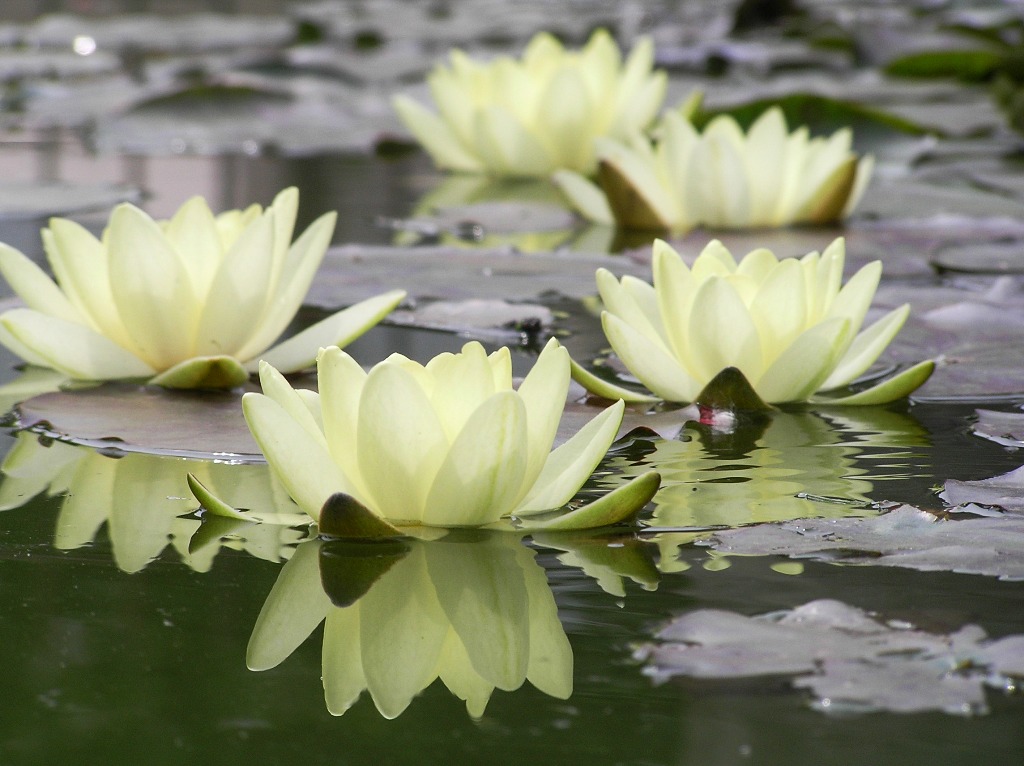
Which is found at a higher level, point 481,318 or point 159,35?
point 159,35

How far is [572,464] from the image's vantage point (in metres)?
1.10

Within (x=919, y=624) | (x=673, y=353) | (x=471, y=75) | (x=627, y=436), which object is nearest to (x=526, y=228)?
(x=471, y=75)

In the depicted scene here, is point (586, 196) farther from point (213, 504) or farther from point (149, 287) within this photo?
point (213, 504)

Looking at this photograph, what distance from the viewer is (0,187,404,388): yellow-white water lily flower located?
1.48 metres

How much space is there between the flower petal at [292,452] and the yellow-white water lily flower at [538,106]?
2244mm

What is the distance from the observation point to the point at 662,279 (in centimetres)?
142

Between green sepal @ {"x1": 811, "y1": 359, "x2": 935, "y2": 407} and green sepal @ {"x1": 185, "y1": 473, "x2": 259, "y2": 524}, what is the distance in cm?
68

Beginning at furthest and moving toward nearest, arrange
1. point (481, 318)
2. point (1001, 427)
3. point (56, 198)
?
point (56, 198), point (481, 318), point (1001, 427)

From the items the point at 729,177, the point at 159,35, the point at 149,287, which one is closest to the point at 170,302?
the point at 149,287

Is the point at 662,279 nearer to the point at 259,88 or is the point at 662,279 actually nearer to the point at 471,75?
the point at 471,75

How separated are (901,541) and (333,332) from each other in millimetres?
762

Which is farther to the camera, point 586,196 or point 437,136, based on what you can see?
point 437,136

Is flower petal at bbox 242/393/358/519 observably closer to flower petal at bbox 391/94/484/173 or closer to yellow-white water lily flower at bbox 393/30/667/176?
yellow-white water lily flower at bbox 393/30/667/176

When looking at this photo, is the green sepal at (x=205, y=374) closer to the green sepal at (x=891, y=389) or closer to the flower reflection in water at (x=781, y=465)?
the flower reflection in water at (x=781, y=465)
